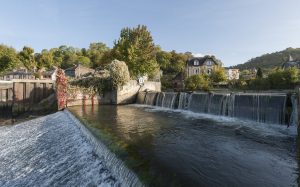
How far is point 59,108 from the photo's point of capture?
75.6ft

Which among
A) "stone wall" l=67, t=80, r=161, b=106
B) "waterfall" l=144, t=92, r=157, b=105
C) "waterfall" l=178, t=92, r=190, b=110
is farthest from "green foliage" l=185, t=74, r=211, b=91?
"waterfall" l=178, t=92, r=190, b=110

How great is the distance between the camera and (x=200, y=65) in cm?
6581

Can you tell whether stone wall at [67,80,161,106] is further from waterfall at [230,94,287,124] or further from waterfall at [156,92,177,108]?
waterfall at [230,94,287,124]

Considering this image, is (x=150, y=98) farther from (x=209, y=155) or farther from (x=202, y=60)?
(x=202, y=60)

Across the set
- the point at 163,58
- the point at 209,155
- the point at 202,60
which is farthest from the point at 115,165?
the point at 163,58

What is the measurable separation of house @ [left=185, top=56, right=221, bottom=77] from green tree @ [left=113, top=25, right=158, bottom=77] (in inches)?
1139

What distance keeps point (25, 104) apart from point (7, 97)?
1.95m

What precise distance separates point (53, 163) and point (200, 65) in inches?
2437

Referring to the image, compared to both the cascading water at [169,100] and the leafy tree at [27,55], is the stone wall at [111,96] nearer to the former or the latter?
the cascading water at [169,100]

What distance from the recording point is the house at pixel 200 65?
6429 centimetres

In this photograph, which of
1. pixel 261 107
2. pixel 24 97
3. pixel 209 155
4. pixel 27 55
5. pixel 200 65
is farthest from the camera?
pixel 200 65

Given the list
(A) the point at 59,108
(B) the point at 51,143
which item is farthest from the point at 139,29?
(B) the point at 51,143

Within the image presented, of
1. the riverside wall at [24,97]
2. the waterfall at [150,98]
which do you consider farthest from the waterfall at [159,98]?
the riverside wall at [24,97]

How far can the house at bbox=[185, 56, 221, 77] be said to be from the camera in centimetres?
6429
